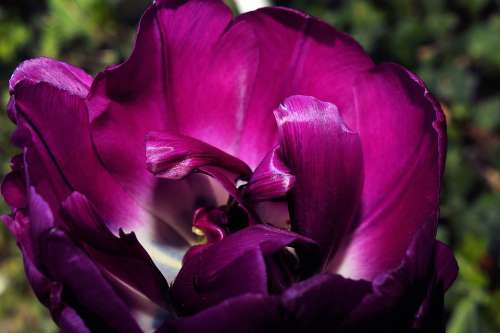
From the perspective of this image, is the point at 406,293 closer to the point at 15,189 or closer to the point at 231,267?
the point at 231,267

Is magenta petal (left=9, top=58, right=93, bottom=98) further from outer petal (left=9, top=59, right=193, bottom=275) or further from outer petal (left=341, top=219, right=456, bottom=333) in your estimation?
outer petal (left=341, top=219, right=456, bottom=333)

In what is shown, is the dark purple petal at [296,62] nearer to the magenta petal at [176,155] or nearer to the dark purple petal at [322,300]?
the magenta petal at [176,155]

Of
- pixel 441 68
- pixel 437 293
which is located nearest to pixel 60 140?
pixel 437 293

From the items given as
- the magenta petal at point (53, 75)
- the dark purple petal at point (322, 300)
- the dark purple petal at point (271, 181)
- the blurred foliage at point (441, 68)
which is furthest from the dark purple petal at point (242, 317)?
the blurred foliage at point (441, 68)

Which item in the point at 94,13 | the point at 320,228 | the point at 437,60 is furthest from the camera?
the point at 94,13

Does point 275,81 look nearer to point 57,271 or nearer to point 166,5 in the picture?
point 166,5

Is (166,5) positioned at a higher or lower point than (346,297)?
higher

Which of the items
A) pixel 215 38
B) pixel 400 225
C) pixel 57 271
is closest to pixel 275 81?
pixel 215 38
